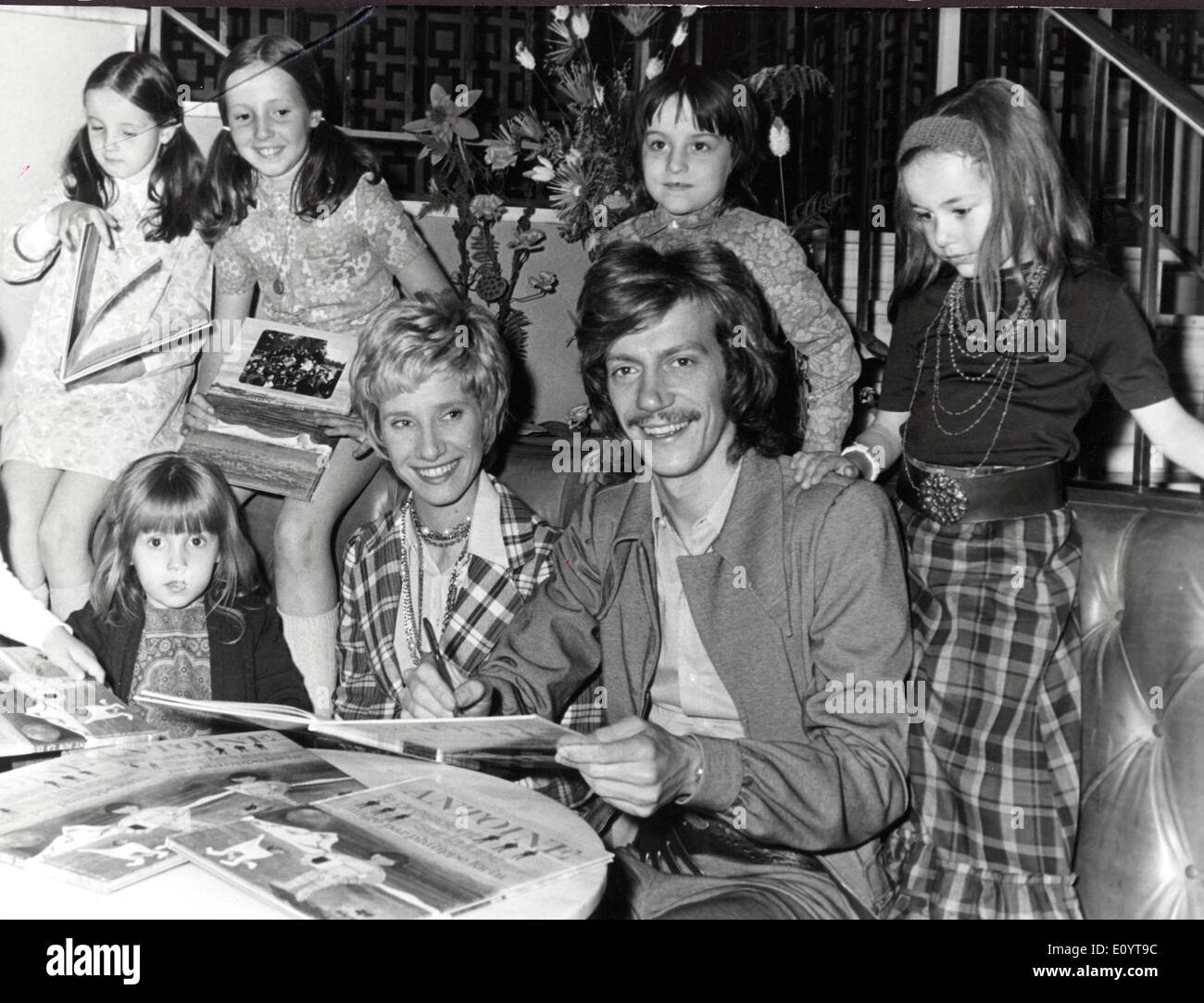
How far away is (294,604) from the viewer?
2.13 meters

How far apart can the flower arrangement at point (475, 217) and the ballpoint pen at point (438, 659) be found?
62cm

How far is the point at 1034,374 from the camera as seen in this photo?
1.76m

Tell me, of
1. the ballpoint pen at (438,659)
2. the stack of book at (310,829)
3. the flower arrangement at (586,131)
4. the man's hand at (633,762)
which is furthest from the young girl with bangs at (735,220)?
the stack of book at (310,829)

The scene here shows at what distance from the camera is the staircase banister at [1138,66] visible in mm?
1834

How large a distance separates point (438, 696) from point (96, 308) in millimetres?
985

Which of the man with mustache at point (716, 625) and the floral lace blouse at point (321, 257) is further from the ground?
the floral lace blouse at point (321, 257)

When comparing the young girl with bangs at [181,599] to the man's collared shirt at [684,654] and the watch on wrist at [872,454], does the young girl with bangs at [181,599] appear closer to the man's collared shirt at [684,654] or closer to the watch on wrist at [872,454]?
the man's collared shirt at [684,654]

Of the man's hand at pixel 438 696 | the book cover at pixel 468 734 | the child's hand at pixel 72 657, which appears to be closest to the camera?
the book cover at pixel 468 734

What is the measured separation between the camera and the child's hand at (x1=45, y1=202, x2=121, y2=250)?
2.00m

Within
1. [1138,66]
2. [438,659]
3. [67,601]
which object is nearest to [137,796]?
[438,659]

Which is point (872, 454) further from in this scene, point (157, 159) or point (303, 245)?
point (157, 159)

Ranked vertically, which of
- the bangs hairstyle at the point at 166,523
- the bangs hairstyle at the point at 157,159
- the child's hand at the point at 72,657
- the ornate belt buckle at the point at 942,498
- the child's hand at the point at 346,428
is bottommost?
the child's hand at the point at 72,657
